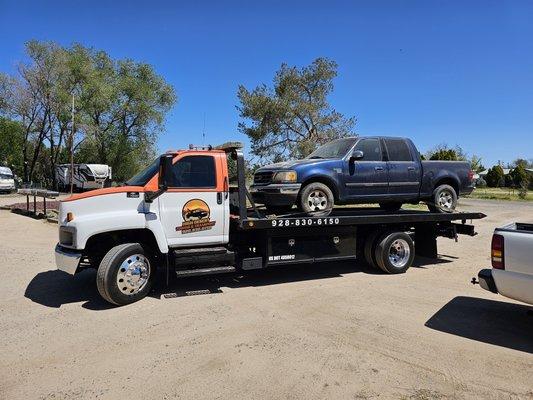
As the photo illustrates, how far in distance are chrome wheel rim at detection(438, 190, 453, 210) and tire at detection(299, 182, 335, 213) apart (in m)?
2.67

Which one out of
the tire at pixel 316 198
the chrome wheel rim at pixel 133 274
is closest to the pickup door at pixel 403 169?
the tire at pixel 316 198

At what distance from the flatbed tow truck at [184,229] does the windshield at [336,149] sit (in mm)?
1250

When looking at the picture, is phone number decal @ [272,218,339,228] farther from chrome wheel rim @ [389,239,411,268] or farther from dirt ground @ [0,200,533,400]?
chrome wheel rim @ [389,239,411,268]

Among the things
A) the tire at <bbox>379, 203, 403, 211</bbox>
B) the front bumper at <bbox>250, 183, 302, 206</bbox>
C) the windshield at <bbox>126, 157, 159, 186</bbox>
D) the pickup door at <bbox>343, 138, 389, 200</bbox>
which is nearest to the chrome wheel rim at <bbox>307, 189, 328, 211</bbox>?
the front bumper at <bbox>250, 183, 302, 206</bbox>

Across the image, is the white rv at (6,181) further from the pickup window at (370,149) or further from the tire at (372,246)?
the tire at (372,246)

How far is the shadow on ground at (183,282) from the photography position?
697 cm

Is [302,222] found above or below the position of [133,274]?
above

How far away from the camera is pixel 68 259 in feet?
21.1

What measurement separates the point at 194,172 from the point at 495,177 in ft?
205

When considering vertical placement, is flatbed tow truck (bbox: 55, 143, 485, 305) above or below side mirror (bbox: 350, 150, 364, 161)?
below

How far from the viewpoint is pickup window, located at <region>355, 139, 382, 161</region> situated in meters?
8.80

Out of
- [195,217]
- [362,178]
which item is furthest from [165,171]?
[362,178]

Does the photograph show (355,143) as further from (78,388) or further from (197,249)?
(78,388)

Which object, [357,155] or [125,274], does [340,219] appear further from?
[125,274]
